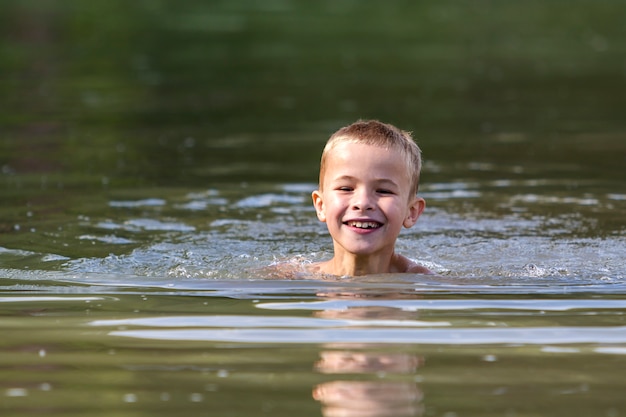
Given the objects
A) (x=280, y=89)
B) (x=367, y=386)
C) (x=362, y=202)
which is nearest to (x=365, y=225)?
(x=362, y=202)

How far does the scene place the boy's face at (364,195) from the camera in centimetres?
663

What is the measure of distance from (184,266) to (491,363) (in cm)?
285

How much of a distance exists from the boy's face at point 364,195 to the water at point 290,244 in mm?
255

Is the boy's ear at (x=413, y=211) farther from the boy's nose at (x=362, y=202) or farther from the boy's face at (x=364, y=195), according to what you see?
the boy's nose at (x=362, y=202)

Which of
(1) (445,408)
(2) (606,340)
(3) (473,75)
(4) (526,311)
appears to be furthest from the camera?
(3) (473,75)

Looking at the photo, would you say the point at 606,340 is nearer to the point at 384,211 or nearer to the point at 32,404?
the point at 384,211

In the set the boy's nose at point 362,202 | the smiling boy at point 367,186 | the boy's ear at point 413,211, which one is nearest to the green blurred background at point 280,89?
the boy's ear at point 413,211

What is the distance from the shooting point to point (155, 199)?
32.7 ft

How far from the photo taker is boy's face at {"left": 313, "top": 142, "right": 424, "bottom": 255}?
6633 millimetres

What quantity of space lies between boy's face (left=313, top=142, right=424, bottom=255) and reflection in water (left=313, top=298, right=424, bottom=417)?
1.44 metres

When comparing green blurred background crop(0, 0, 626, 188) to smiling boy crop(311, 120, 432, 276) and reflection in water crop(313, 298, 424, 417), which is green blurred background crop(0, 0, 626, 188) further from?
reflection in water crop(313, 298, 424, 417)

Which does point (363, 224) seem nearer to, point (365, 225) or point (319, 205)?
point (365, 225)

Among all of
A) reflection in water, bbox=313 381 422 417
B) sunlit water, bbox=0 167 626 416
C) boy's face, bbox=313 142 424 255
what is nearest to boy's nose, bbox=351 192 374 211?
boy's face, bbox=313 142 424 255

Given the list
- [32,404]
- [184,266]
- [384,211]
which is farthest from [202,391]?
[184,266]
